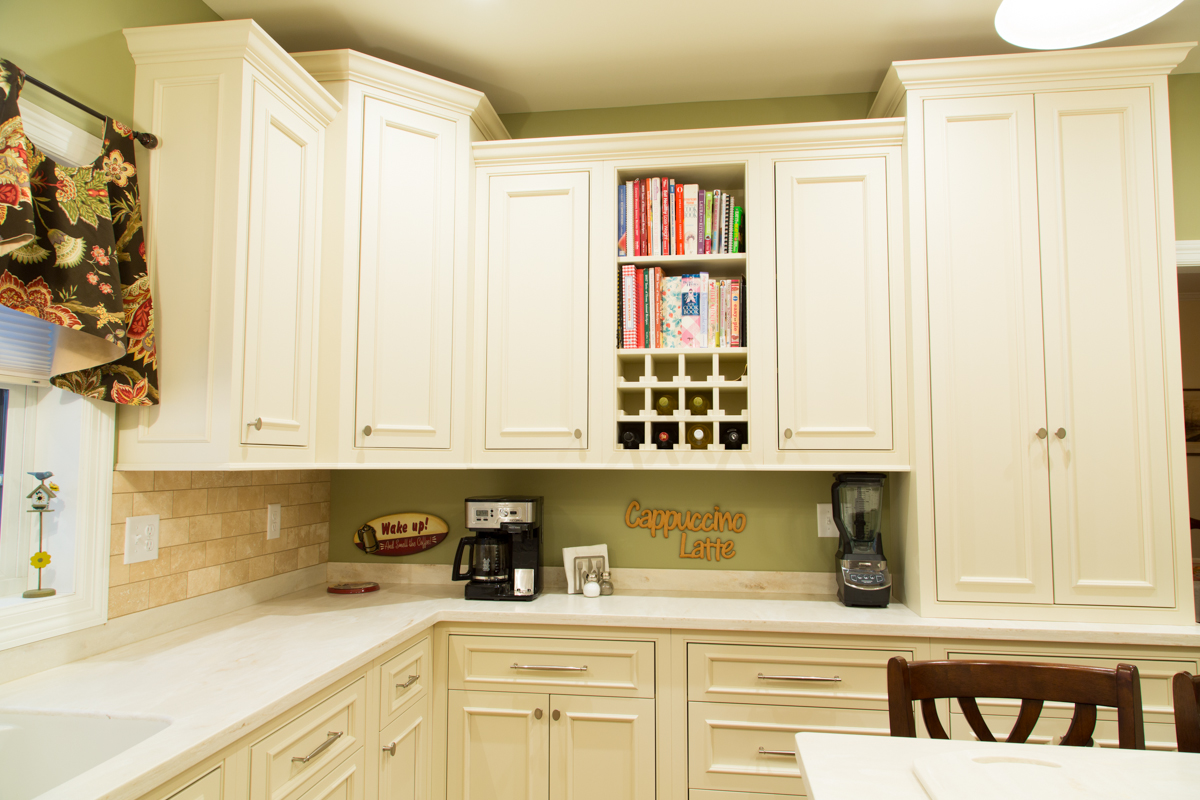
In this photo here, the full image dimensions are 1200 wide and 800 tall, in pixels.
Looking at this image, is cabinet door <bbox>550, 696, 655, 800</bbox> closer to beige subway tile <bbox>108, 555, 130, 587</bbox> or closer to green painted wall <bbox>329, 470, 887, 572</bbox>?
green painted wall <bbox>329, 470, 887, 572</bbox>

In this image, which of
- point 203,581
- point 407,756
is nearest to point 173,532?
point 203,581

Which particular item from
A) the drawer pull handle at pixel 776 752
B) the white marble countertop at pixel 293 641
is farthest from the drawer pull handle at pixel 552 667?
the drawer pull handle at pixel 776 752

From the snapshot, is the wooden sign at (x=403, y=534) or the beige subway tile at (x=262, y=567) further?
the wooden sign at (x=403, y=534)

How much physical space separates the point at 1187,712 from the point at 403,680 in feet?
5.94

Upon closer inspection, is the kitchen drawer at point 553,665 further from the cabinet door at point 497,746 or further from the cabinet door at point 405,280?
the cabinet door at point 405,280

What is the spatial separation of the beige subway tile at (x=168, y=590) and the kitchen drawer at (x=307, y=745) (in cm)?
64

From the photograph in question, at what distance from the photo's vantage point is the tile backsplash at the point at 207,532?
5.82 feet

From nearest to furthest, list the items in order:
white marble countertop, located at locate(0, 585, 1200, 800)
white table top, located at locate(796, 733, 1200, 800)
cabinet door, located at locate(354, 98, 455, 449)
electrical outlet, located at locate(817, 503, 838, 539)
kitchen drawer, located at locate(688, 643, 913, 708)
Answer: white table top, located at locate(796, 733, 1200, 800), white marble countertop, located at locate(0, 585, 1200, 800), kitchen drawer, located at locate(688, 643, 913, 708), cabinet door, located at locate(354, 98, 455, 449), electrical outlet, located at locate(817, 503, 838, 539)

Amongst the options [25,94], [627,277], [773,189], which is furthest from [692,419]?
[25,94]

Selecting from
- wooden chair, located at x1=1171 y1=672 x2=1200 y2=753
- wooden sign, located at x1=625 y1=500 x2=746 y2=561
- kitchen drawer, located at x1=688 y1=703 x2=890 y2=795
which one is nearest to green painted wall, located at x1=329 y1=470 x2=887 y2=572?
wooden sign, located at x1=625 y1=500 x2=746 y2=561

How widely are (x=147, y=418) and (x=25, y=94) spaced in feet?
2.53

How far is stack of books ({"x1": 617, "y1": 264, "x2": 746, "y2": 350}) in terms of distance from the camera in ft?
7.86

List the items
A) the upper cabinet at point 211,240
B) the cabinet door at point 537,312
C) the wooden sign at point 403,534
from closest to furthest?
the upper cabinet at point 211,240, the cabinet door at point 537,312, the wooden sign at point 403,534

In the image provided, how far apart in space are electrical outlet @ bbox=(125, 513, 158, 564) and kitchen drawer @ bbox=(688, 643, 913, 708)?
1.57 metres
